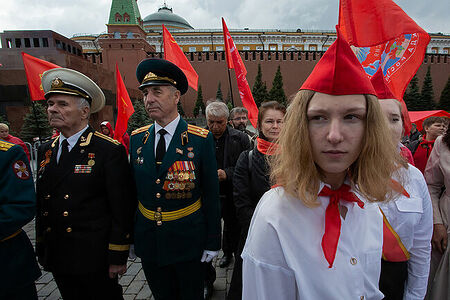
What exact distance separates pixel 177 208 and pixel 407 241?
1555mm

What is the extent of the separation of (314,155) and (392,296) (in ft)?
3.96

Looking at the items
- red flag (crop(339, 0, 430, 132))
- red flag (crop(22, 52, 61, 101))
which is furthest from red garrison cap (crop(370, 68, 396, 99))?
red flag (crop(22, 52, 61, 101))

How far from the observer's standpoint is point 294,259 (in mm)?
876

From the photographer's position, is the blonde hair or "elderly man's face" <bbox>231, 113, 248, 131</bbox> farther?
"elderly man's face" <bbox>231, 113, 248, 131</bbox>

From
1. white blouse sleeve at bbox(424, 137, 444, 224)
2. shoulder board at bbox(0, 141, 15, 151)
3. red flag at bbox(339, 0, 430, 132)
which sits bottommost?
white blouse sleeve at bbox(424, 137, 444, 224)

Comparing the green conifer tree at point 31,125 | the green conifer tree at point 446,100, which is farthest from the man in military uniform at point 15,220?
the green conifer tree at point 446,100

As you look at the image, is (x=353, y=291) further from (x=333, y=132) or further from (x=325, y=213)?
(x=333, y=132)

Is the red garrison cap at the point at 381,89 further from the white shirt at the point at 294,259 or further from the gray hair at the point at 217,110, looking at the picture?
the gray hair at the point at 217,110

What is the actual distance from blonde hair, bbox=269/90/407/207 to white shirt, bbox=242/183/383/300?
0.20 feet

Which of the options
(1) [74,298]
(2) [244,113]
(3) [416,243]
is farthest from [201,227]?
(2) [244,113]

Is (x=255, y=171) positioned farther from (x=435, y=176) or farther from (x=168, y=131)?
(x=435, y=176)

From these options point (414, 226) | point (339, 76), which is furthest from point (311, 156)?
point (414, 226)

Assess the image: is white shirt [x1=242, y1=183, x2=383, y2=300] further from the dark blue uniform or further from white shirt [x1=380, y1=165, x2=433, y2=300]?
the dark blue uniform

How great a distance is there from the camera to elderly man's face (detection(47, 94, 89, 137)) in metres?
1.87
